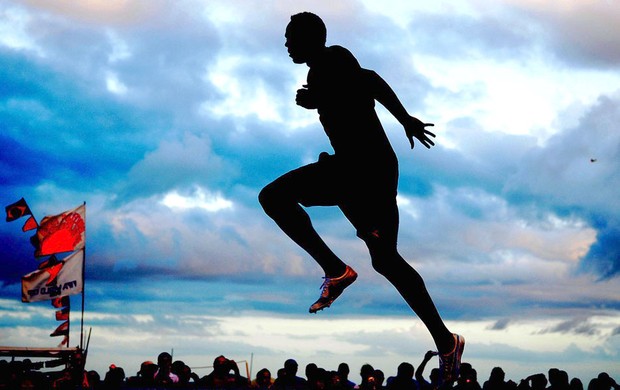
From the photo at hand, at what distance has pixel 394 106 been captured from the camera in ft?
19.2

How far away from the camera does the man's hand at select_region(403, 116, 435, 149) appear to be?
589cm

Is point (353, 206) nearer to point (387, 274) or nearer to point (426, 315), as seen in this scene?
point (387, 274)

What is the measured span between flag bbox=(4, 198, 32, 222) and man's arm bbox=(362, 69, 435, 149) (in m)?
20.3

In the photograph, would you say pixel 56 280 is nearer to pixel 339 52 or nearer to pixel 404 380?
pixel 404 380

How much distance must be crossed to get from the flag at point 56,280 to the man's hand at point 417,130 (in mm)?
17774

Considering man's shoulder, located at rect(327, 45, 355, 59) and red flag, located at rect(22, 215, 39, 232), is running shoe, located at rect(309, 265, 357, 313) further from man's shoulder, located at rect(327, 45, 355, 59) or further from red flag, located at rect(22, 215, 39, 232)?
red flag, located at rect(22, 215, 39, 232)

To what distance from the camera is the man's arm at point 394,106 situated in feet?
19.0

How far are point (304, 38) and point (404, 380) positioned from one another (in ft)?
17.4

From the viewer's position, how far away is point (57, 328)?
22125mm

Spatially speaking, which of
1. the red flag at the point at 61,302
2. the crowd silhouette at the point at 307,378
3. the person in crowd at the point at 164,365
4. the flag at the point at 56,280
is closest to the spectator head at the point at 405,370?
the crowd silhouette at the point at 307,378

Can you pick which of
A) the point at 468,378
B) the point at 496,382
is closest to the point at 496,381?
the point at 496,382

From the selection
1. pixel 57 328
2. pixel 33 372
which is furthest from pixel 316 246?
pixel 57 328

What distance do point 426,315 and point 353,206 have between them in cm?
108

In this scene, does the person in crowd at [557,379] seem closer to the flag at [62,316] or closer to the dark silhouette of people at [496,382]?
the dark silhouette of people at [496,382]
